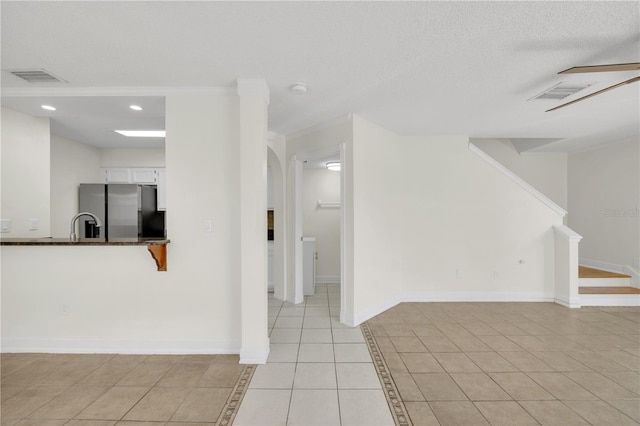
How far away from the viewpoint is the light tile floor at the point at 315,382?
74.7 inches

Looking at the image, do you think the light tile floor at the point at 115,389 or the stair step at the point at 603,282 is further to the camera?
the stair step at the point at 603,282

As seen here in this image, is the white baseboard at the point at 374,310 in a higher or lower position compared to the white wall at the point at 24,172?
lower

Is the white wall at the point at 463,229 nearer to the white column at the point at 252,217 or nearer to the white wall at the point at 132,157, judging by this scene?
the white column at the point at 252,217

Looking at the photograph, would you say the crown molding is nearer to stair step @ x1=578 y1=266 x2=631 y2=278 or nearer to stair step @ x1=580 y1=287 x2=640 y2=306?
stair step @ x1=580 y1=287 x2=640 y2=306

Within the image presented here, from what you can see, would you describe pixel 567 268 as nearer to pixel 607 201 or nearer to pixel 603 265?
pixel 603 265

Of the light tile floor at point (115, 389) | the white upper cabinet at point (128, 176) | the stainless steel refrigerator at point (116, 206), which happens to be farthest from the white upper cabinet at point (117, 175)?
the light tile floor at point (115, 389)

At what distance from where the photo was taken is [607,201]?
15.6 feet

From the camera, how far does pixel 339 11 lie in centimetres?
163

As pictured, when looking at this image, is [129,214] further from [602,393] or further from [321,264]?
[602,393]

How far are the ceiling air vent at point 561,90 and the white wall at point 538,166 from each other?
2.64 meters

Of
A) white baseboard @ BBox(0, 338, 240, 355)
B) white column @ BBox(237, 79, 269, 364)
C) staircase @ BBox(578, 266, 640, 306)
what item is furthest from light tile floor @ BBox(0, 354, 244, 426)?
staircase @ BBox(578, 266, 640, 306)

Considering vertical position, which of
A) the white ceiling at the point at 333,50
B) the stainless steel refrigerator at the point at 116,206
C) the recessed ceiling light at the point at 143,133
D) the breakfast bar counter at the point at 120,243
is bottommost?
the breakfast bar counter at the point at 120,243

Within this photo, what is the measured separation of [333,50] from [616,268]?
19.0 ft

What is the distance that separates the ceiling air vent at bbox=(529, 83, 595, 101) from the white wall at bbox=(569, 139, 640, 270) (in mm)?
2861
